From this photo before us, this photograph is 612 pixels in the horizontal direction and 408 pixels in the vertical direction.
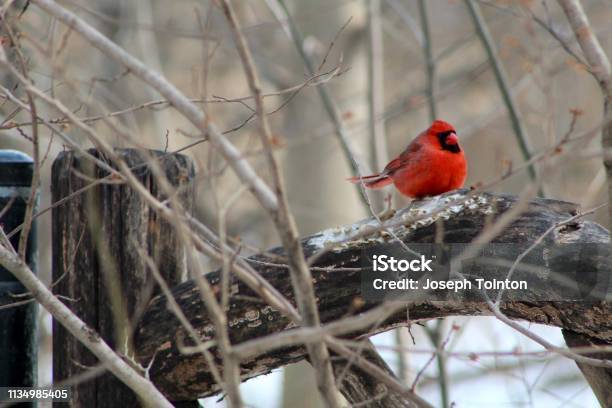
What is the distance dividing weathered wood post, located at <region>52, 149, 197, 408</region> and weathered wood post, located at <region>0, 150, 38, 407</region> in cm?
9

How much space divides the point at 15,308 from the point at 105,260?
0.30 metres

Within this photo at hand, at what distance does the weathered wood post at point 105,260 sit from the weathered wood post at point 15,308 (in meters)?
0.09

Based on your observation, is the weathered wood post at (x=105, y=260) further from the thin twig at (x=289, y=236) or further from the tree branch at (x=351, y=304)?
the thin twig at (x=289, y=236)

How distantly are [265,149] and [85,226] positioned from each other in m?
1.34

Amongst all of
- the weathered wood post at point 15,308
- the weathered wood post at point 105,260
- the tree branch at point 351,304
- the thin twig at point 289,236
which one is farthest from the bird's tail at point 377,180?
the thin twig at point 289,236

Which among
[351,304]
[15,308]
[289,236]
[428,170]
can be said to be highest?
[428,170]

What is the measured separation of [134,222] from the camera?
9.67 ft

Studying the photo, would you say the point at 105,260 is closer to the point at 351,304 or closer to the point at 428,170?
the point at 351,304

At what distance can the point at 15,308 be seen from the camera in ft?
9.65

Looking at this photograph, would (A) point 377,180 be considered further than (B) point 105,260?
Yes

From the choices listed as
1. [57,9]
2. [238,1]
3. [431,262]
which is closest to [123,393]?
[431,262]

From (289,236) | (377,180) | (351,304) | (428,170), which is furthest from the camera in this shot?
Answer: (377,180)

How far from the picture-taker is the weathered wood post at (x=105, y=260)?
9.57 feet

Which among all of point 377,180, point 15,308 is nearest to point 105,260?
point 15,308
